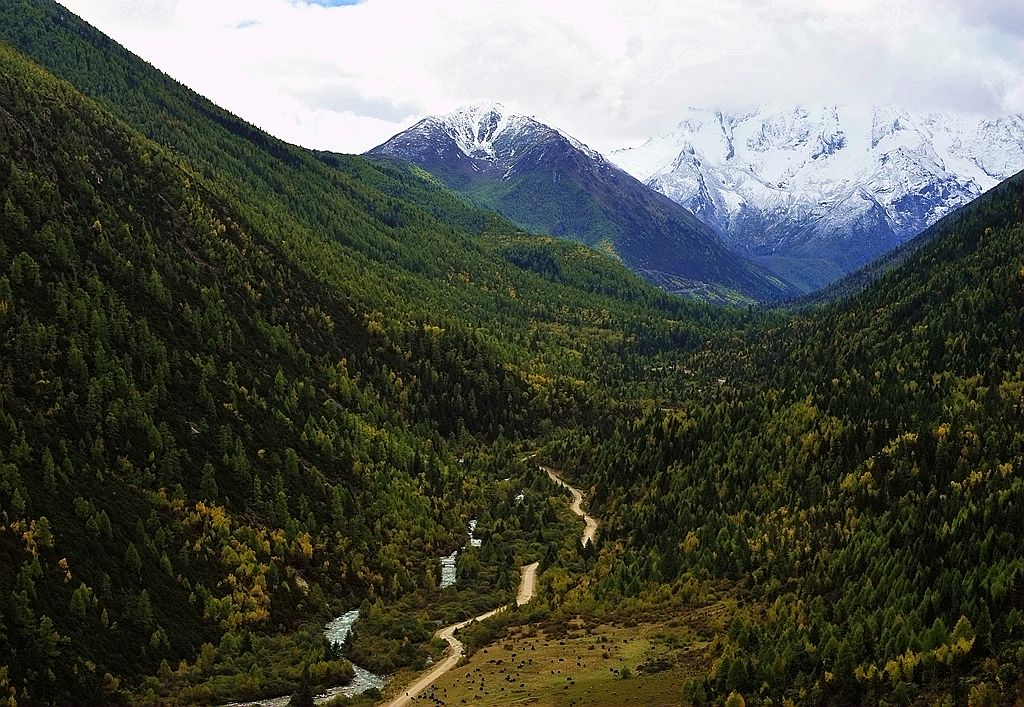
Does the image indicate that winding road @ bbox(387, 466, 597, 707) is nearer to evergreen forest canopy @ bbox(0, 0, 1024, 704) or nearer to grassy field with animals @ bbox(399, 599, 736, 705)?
grassy field with animals @ bbox(399, 599, 736, 705)

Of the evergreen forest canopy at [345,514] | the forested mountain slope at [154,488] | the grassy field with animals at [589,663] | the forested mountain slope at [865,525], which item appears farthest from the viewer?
the forested mountain slope at [154,488]

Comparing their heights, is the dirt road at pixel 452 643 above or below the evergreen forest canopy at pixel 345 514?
below

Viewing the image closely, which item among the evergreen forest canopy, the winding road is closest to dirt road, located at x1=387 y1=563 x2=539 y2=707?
the winding road

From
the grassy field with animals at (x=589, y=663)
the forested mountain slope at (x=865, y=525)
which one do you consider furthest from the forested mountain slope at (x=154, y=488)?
the forested mountain slope at (x=865, y=525)

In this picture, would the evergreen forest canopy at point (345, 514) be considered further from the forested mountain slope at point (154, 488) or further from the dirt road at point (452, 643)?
the dirt road at point (452, 643)

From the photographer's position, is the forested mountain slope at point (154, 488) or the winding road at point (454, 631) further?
the forested mountain slope at point (154, 488)

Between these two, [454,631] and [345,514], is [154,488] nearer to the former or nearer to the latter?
[345,514]

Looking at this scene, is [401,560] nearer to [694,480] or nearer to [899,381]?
[694,480]

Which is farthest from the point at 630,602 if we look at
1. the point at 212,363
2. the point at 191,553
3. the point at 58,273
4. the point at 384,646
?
the point at 58,273

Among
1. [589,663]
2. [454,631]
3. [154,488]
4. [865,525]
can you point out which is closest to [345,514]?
[154,488]
